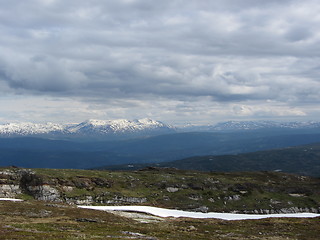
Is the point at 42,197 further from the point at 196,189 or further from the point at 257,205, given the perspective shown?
the point at 257,205

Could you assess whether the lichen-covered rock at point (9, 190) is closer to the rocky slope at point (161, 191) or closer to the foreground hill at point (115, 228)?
the rocky slope at point (161, 191)

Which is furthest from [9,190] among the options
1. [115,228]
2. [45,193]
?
[115,228]

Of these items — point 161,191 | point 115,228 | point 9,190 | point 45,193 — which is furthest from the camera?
point 161,191

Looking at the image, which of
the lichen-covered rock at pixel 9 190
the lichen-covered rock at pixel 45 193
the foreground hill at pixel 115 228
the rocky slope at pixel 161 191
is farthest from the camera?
the rocky slope at pixel 161 191

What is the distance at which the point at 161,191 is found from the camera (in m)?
111

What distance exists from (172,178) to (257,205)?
32.9 m

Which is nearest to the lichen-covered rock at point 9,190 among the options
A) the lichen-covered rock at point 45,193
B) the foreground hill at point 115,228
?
the lichen-covered rock at point 45,193

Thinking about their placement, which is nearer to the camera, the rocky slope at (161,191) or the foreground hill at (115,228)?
the foreground hill at (115,228)

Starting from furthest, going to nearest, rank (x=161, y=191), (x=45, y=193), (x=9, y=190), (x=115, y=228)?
(x=161, y=191), (x=45, y=193), (x=9, y=190), (x=115, y=228)

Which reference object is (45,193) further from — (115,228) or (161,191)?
(115,228)

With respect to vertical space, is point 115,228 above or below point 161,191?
above

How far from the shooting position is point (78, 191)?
100750mm

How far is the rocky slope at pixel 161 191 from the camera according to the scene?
3895 inches

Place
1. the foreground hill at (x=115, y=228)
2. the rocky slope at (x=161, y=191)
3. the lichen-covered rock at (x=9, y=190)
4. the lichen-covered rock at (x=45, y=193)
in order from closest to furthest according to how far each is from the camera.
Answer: the foreground hill at (x=115, y=228)
the lichen-covered rock at (x=9, y=190)
the lichen-covered rock at (x=45, y=193)
the rocky slope at (x=161, y=191)
